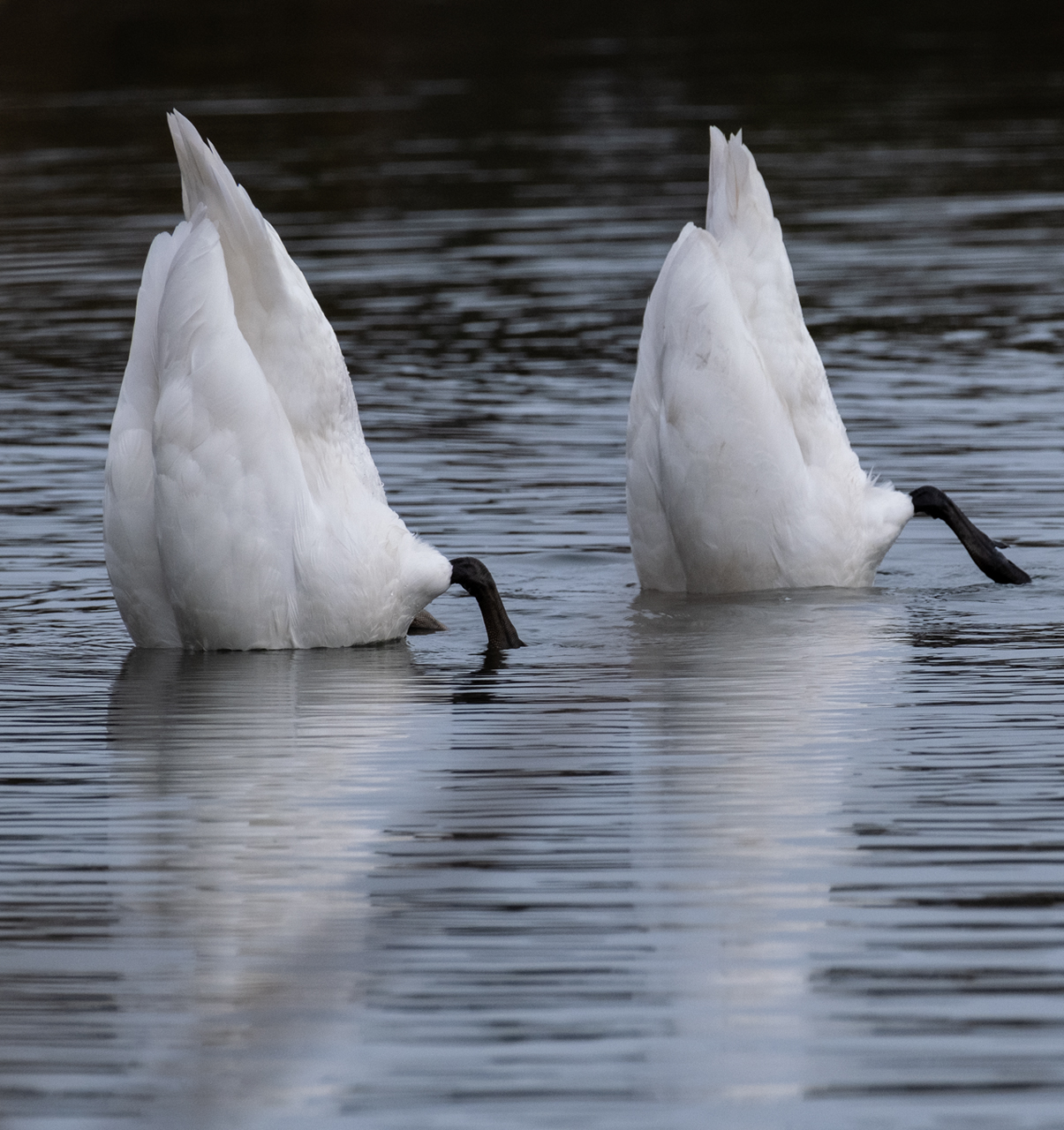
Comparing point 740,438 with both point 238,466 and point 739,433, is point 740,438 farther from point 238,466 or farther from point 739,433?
point 238,466

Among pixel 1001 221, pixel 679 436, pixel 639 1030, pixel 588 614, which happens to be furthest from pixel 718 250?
pixel 1001 221

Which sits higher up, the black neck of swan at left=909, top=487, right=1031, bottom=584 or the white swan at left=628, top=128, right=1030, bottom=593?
the white swan at left=628, top=128, right=1030, bottom=593

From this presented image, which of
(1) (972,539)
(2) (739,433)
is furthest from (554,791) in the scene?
(1) (972,539)

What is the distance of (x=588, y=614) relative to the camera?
8.70 meters

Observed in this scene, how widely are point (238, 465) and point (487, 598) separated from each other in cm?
114

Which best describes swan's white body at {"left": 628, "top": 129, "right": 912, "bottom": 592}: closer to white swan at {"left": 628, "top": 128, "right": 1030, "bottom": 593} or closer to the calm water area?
white swan at {"left": 628, "top": 128, "right": 1030, "bottom": 593}

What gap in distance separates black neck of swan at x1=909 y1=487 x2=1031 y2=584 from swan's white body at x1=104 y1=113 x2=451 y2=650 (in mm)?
2048

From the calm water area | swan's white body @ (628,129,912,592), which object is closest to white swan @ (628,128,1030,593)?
swan's white body @ (628,129,912,592)

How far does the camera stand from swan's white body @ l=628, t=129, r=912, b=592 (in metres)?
8.38

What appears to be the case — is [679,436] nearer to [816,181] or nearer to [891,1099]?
[891,1099]

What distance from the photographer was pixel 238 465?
7.33 meters

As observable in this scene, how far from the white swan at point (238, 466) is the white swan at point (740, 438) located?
40.2 inches

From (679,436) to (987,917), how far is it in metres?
3.66

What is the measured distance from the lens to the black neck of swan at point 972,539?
8898 mm
